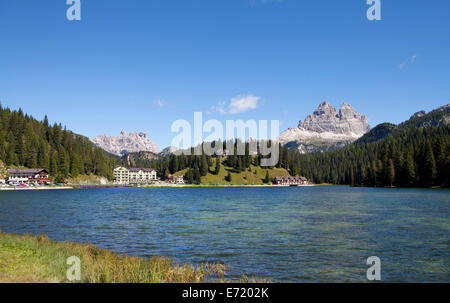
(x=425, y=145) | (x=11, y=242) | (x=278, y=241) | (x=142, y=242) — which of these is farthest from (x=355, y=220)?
(x=425, y=145)

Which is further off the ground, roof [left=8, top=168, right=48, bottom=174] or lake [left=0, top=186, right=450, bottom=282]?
roof [left=8, top=168, right=48, bottom=174]

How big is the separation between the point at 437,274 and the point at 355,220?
29.3m

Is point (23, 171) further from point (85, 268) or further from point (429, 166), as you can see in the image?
point (429, 166)

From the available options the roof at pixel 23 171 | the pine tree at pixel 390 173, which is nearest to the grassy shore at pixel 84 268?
the pine tree at pixel 390 173

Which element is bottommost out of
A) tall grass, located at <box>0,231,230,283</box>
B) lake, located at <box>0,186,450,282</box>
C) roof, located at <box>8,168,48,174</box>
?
lake, located at <box>0,186,450,282</box>

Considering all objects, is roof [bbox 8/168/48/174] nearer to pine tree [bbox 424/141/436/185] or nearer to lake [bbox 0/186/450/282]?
lake [bbox 0/186/450/282]

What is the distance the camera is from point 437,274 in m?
24.0

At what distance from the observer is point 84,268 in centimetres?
2055

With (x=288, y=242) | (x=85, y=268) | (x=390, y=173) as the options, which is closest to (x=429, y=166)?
(x=390, y=173)

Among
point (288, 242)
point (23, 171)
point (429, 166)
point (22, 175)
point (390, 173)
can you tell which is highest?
point (429, 166)

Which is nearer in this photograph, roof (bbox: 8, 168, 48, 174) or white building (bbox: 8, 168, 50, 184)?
white building (bbox: 8, 168, 50, 184)

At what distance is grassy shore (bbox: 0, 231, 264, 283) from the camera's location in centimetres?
1788

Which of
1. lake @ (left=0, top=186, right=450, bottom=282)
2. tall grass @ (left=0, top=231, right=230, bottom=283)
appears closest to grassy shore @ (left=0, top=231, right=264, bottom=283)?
tall grass @ (left=0, top=231, right=230, bottom=283)
